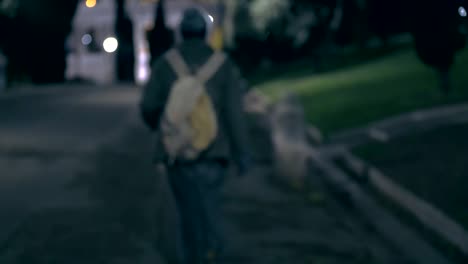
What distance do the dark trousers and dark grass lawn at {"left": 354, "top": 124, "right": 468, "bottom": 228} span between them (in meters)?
3.09

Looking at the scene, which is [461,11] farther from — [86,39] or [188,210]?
[86,39]

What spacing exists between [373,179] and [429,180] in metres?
1.02

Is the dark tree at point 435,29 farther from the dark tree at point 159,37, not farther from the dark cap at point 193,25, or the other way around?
the dark tree at point 159,37

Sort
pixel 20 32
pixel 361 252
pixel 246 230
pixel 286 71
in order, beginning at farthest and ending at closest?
pixel 286 71 → pixel 20 32 → pixel 246 230 → pixel 361 252

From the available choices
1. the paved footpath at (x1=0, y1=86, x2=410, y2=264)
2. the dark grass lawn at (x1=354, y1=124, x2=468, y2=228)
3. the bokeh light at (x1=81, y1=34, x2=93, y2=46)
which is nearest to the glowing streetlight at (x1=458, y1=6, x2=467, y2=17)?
the paved footpath at (x1=0, y1=86, x2=410, y2=264)

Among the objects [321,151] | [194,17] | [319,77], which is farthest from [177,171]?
[319,77]

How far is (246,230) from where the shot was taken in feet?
23.6

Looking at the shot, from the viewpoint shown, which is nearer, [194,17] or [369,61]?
[194,17]

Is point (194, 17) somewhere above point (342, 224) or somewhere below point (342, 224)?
above

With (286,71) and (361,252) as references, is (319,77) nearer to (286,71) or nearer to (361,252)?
(286,71)

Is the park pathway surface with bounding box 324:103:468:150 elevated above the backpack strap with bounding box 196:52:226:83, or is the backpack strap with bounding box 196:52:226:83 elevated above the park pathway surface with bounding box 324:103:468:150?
the backpack strap with bounding box 196:52:226:83

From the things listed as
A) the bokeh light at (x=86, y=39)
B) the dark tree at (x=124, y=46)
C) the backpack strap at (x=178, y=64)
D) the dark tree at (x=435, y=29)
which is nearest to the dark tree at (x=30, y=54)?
the dark tree at (x=124, y=46)

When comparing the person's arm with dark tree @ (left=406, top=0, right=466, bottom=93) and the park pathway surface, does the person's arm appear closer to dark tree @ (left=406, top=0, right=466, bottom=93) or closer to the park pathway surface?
dark tree @ (left=406, top=0, right=466, bottom=93)

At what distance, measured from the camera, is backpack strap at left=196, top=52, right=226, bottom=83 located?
4.62m
